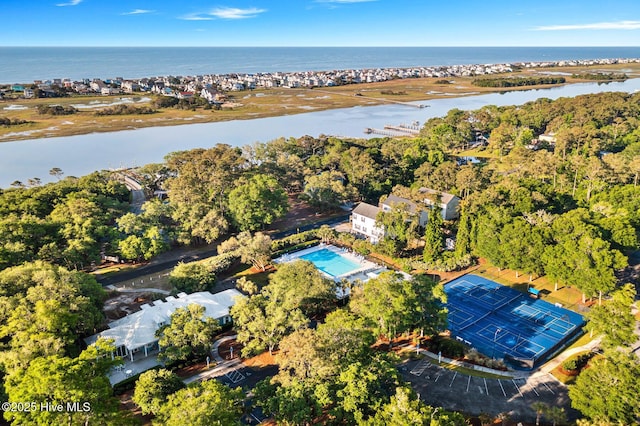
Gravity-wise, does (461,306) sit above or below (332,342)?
below

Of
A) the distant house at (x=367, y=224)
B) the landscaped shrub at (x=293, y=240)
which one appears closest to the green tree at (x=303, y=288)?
the landscaped shrub at (x=293, y=240)

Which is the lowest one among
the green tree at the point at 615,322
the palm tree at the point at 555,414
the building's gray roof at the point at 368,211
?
the palm tree at the point at 555,414

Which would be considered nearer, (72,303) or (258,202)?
(72,303)

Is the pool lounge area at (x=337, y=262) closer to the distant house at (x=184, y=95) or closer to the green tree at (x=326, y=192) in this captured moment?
the green tree at (x=326, y=192)

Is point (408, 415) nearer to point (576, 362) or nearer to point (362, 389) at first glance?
point (362, 389)

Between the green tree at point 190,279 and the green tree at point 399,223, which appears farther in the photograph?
the green tree at point 399,223

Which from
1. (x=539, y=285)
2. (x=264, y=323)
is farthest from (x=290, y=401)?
(x=539, y=285)

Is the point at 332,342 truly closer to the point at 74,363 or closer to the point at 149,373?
the point at 149,373

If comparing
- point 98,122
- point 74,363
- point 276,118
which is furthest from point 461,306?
point 98,122
